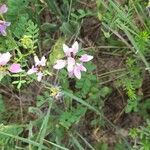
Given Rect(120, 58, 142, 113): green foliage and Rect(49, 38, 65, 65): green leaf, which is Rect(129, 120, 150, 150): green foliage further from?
Rect(49, 38, 65, 65): green leaf

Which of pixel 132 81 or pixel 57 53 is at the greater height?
pixel 57 53

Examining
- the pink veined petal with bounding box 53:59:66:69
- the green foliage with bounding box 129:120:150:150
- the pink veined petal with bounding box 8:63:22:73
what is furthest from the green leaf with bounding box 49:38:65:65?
the green foliage with bounding box 129:120:150:150

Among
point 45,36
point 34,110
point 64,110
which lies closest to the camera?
point 34,110

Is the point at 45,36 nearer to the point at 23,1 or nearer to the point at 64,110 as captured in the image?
the point at 23,1

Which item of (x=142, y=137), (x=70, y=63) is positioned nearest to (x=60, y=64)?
(x=70, y=63)

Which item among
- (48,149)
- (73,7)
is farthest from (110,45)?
(48,149)

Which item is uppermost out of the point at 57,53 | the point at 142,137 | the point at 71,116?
the point at 57,53

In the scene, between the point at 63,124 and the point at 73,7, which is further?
the point at 73,7

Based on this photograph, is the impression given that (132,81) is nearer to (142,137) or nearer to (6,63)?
(142,137)

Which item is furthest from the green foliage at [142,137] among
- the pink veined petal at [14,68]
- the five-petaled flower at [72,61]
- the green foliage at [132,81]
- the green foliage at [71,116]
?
the pink veined petal at [14,68]

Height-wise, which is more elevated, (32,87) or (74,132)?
(32,87)

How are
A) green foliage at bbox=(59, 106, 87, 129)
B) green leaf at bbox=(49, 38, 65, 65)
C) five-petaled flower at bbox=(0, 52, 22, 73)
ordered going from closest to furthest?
five-petaled flower at bbox=(0, 52, 22, 73) < green leaf at bbox=(49, 38, 65, 65) < green foliage at bbox=(59, 106, 87, 129)
